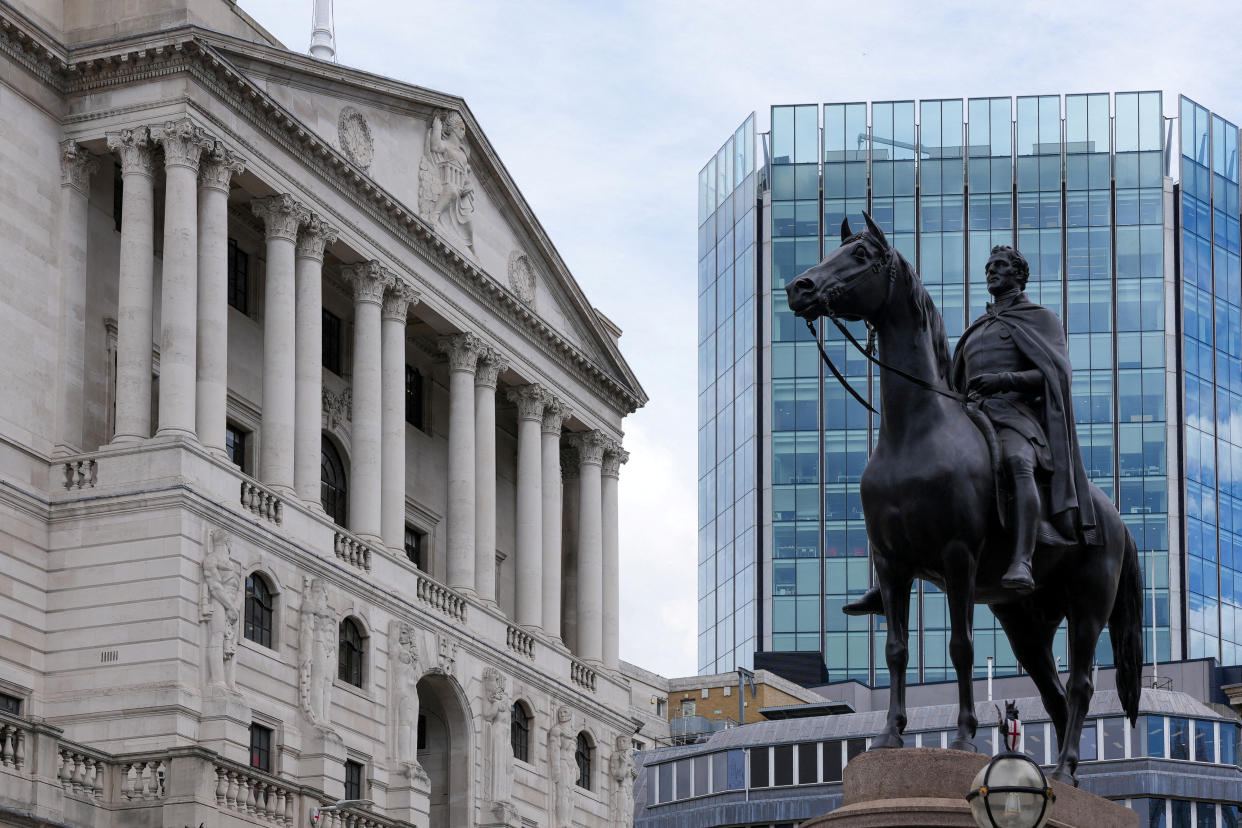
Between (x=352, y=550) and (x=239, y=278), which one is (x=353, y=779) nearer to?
(x=352, y=550)

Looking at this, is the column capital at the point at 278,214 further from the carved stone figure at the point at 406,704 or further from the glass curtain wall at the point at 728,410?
the glass curtain wall at the point at 728,410

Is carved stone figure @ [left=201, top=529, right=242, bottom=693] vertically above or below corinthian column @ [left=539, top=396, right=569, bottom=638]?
below

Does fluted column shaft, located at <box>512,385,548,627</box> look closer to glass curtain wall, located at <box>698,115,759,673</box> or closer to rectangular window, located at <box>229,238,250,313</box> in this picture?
rectangular window, located at <box>229,238,250,313</box>

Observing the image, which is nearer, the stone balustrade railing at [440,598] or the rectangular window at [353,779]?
the rectangular window at [353,779]

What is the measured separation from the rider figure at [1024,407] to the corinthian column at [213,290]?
1499 inches

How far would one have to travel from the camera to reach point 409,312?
68062mm

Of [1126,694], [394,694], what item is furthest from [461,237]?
[1126,694]

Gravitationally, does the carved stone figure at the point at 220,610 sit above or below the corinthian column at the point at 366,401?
below

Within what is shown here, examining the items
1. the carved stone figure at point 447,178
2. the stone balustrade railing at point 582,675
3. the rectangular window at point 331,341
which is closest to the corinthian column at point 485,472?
the carved stone figure at point 447,178

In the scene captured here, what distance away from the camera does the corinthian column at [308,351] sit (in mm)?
60938

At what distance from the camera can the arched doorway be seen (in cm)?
6688

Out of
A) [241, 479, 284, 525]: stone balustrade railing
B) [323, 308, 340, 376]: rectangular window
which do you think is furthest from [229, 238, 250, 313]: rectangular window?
[241, 479, 284, 525]: stone balustrade railing

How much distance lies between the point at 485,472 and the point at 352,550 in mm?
9166

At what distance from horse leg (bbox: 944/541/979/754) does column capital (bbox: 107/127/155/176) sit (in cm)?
4135
